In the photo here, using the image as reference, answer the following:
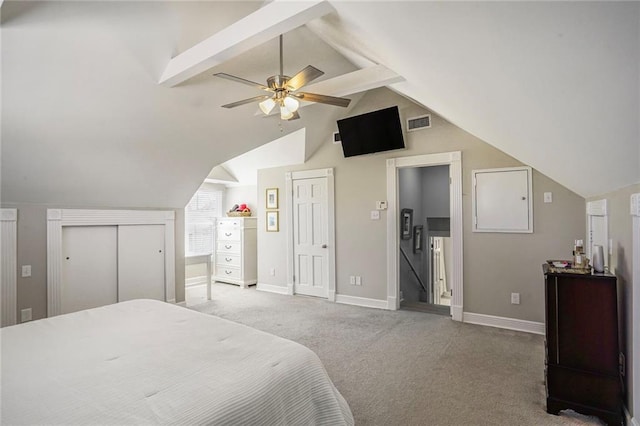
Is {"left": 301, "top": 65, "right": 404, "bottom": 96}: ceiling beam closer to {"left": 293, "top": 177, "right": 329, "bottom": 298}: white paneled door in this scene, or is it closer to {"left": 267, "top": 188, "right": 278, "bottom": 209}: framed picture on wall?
{"left": 293, "top": 177, "right": 329, "bottom": 298}: white paneled door

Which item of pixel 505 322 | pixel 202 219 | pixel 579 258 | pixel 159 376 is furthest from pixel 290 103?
pixel 202 219

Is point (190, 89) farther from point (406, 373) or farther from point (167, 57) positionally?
point (406, 373)

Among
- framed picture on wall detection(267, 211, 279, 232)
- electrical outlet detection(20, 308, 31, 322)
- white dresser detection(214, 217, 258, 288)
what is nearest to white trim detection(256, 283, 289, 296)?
white dresser detection(214, 217, 258, 288)

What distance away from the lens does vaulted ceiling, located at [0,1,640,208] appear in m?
1.07

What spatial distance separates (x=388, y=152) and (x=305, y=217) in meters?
1.77

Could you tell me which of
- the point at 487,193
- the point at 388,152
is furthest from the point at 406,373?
the point at 388,152

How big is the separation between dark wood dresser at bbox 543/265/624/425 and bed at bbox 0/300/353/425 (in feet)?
5.09

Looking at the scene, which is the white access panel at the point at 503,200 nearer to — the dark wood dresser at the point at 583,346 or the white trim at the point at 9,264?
the dark wood dresser at the point at 583,346

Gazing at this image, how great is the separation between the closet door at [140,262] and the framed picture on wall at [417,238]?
430cm

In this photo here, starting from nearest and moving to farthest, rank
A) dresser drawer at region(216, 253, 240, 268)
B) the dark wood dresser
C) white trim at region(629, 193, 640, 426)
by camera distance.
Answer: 1. white trim at region(629, 193, 640, 426)
2. the dark wood dresser
3. dresser drawer at region(216, 253, 240, 268)

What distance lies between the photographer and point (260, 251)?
6027 millimetres

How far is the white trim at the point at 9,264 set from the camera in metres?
3.22

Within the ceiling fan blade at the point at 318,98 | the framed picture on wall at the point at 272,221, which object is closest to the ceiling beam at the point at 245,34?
the ceiling fan blade at the point at 318,98

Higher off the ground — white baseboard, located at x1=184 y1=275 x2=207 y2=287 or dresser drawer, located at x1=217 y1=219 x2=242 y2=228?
dresser drawer, located at x1=217 y1=219 x2=242 y2=228
